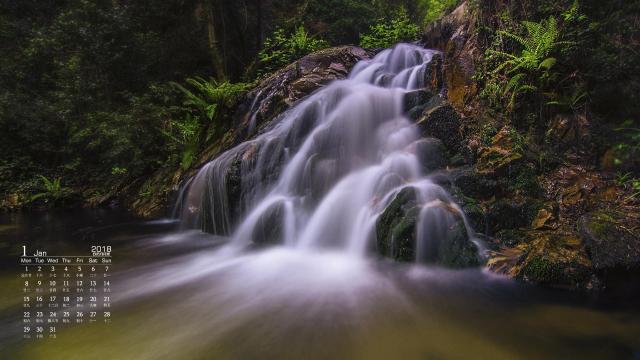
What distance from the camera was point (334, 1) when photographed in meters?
12.6

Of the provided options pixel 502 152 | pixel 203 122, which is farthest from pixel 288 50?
Result: pixel 502 152

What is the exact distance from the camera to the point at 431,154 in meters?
5.36

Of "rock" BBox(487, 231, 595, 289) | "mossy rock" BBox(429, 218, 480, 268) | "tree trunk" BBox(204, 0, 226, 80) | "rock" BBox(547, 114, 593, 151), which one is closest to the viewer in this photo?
"rock" BBox(487, 231, 595, 289)

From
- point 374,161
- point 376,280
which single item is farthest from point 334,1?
point 376,280

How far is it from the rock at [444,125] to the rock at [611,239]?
205cm

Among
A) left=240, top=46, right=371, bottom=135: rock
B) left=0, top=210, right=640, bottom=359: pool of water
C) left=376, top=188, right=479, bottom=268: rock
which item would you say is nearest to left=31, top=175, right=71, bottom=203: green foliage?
left=240, top=46, right=371, bottom=135: rock

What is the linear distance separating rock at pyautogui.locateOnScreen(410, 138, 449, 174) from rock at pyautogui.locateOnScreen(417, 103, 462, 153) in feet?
0.54

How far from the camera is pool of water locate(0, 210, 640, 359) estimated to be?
8.55 ft

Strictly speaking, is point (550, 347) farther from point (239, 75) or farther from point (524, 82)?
point (239, 75)

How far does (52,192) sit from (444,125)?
38.5 ft

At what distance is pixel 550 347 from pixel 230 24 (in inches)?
517

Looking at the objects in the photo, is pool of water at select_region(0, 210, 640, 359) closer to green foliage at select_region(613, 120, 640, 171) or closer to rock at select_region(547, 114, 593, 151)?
green foliage at select_region(613, 120, 640, 171)
